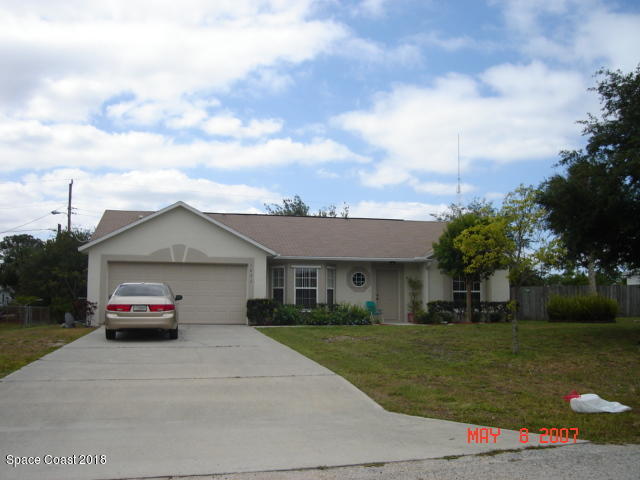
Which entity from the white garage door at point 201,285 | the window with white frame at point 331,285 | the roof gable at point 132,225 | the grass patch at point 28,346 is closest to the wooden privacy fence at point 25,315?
the roof gable at point 132,225

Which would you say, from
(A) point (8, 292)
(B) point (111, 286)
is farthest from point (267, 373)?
(A) point (8, 292)

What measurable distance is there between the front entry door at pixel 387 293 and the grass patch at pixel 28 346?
11.0m

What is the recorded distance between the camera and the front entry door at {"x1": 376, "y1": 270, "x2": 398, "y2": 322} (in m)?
23.6

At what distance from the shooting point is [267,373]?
32.8 feet

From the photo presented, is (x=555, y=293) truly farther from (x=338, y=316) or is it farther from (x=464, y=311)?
(x=338, y=316)

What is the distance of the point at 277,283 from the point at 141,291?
8.48 m

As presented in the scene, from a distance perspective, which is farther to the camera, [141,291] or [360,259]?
[360,259]

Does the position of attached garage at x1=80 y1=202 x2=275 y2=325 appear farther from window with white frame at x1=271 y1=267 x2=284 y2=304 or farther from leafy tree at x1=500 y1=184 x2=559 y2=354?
leafy tree at x1=500 y1=184 x2=559 y2=354

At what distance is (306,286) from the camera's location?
22.9 metres

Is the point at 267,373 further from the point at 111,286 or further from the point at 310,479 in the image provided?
the point at 111,286

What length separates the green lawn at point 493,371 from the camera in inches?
283

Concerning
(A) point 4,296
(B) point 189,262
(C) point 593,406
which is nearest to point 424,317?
(B) point 189,262
